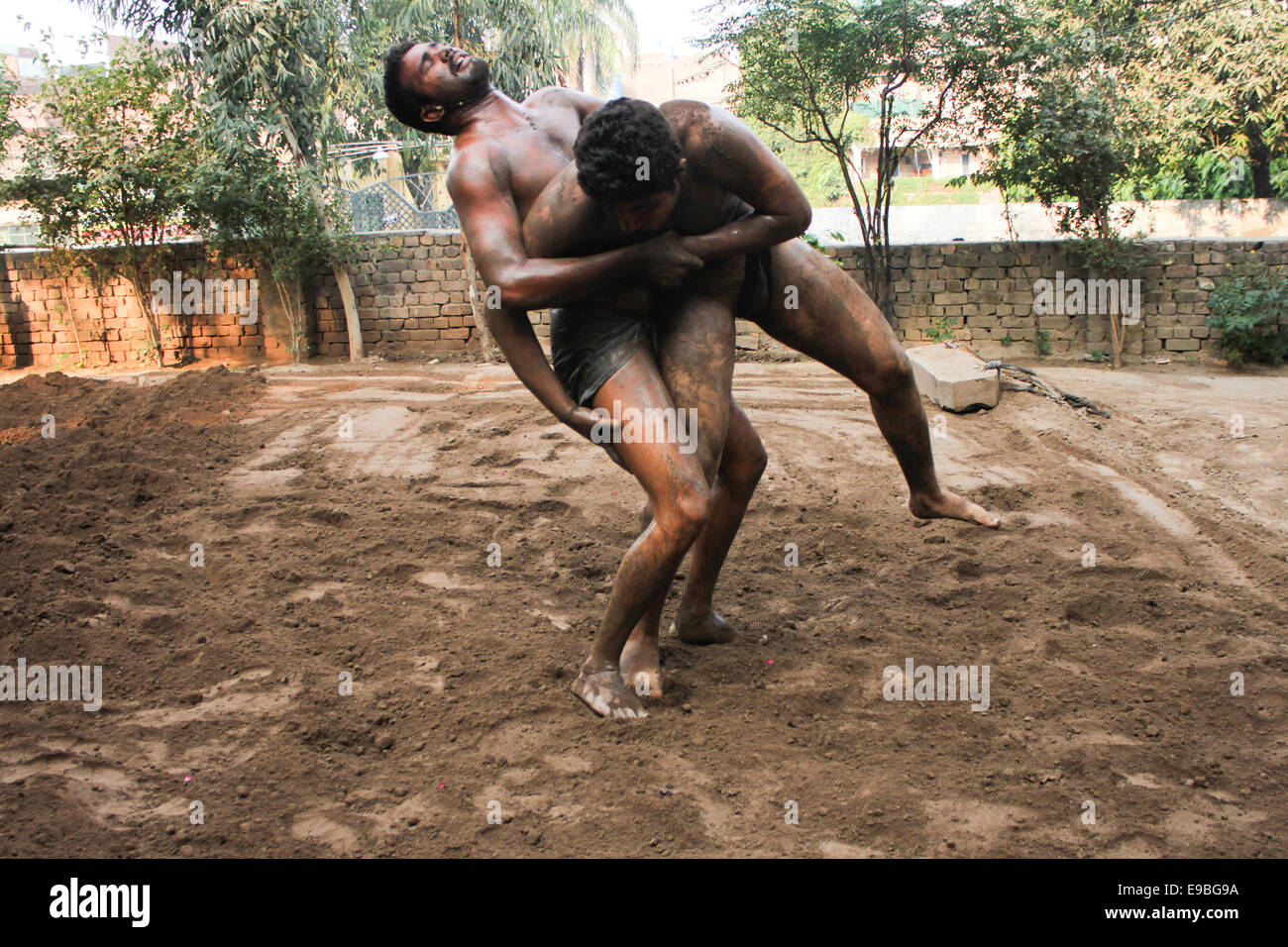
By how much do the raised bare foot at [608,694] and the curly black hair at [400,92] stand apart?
1.69 metres

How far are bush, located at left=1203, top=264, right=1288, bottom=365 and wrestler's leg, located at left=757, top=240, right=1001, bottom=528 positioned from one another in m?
9.23

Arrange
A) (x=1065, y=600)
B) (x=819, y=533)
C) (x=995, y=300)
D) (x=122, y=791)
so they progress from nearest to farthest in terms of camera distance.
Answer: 1. (x=122, y=791)
2. (x=1065, y=600)
3. (x=819, y=533)
4. (x=995, y=300)

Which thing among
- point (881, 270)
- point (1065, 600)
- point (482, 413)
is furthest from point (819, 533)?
point (881, 270)

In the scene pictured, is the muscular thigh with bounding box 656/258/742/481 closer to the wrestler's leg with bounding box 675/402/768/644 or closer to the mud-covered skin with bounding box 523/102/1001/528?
the mud-covered skin with bounding box 523/102/1001/528

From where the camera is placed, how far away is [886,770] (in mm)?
2451

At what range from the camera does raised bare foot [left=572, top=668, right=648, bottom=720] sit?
2.75 meters

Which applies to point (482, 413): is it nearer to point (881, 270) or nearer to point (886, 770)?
point (886, 770)

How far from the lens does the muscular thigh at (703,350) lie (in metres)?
2.77

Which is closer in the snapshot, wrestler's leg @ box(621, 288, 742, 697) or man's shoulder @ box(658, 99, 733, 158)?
man's shoulder @ box(658, 99, 733, 158)

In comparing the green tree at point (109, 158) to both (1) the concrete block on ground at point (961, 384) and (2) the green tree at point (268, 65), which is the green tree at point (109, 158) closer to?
(2) the green tree at point (268, 65)

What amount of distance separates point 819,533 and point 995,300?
27.2 feet

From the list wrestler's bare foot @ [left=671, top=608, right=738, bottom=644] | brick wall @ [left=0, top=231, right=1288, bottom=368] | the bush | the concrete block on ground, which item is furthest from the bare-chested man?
the bush
